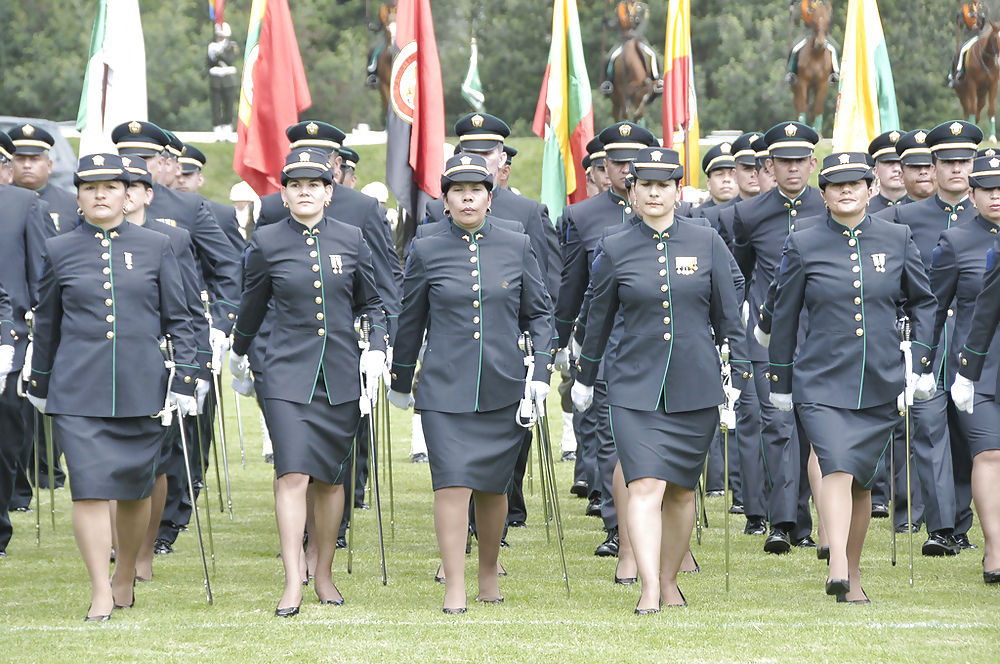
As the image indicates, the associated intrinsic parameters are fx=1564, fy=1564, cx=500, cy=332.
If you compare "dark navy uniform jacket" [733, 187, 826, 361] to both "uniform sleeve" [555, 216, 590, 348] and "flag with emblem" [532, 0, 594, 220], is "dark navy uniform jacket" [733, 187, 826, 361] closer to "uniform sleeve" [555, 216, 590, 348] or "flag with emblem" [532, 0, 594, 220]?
"uniform sleeve" [555, 216, 590, 348]

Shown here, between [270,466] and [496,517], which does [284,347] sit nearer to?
[496,517]

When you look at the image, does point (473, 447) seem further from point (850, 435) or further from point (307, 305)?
point (850, 435)

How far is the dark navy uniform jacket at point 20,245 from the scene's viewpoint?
30.3 ft

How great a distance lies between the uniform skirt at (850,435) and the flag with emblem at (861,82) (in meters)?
6.13

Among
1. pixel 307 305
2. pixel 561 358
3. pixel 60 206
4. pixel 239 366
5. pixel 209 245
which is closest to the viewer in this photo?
pixel 307 305

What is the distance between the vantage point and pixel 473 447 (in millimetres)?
7387

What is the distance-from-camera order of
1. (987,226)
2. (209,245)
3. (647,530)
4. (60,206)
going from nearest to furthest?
(647,530) → (987,226) → (209,245) → (60,206)

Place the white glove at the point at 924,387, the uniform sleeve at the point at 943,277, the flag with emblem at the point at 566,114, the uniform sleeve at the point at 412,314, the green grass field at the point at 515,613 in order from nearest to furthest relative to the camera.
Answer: the green grass field at the point at 515,613
the uniform sleeve at the point at 412,314
the white glove at the point at 924,387
the uniform sleeve at the point at 943,277
the flag with emblem at the point at 566,114

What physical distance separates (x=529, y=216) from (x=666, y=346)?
199cm

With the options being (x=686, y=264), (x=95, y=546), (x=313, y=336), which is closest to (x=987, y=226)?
(x=686, y=264)

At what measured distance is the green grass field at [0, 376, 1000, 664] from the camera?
253 inches

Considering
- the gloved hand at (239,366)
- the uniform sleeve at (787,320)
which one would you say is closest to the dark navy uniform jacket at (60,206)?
the gloved hand at (239,366)

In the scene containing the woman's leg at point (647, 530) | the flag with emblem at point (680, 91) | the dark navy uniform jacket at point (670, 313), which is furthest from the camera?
the flag with emblem at point (680, 91)

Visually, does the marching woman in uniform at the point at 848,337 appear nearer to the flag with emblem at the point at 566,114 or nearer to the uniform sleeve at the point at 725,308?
the uniform sleeve at the point at 725,308
